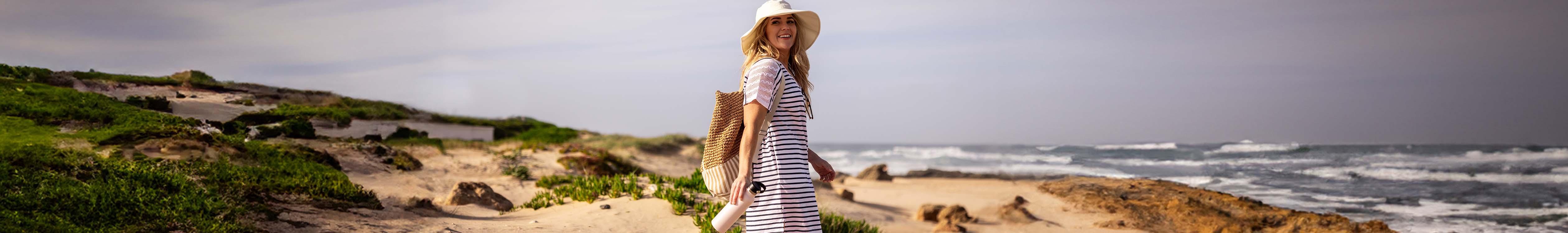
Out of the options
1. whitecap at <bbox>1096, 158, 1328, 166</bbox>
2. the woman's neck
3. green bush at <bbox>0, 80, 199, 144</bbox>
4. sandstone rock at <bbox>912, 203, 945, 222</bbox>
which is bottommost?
sandstone rock at <bbox>912, 203, 945, 222</bbox>

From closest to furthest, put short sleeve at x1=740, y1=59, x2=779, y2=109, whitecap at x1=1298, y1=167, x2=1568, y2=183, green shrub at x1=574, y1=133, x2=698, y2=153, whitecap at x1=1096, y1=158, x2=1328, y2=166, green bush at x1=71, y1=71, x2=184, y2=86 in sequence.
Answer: short sleeve at x1=740, y1=59, x2=779, y2=109
green bush at x1=71, y1=71, x2=184, y2=86
whitecap at x1=1298, y1=167, x2=1568, y2=183
whitecap at x1=1096, y1=158, x2=1328, y2=166
green shrub at x1=574, y1=133, x2=698, y2=153

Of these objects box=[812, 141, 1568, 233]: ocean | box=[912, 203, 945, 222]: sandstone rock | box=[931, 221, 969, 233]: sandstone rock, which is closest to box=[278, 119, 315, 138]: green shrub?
box=[912, 203, 945, 222]: sandstone rock

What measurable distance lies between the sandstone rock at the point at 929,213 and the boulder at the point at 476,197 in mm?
4559

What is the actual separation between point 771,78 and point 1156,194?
32.8ft

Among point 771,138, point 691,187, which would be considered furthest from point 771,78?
point 691,187

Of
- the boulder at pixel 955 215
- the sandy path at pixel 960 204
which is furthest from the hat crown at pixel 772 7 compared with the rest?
the boulder at pixel 955 215

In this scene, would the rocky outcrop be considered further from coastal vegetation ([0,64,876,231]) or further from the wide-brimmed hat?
the wide-brimmed hat

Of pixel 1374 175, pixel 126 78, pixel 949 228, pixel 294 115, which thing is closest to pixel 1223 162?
pixel 1374 175

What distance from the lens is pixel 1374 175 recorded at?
44.2 ft

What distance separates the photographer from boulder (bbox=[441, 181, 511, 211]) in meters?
7.11

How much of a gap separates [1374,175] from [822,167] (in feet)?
48.3

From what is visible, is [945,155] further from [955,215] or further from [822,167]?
[822,167]

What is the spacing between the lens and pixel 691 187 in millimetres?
6680

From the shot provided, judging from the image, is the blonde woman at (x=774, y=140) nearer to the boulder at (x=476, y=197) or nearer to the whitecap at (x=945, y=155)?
the boulder at (x=476, y=197)
